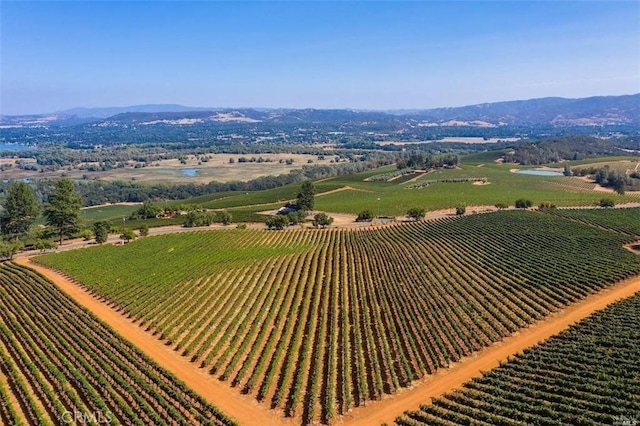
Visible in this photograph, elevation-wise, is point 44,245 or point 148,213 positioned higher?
point 44,245

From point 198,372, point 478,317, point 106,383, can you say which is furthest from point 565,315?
point 106,383

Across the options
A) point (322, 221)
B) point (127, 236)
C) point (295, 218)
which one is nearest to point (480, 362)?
point (322, 221)

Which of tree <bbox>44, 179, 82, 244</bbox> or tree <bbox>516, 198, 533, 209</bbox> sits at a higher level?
tree <bbox>44, 179, 82, 244</bbox>

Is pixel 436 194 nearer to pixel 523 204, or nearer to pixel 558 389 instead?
pixel 523 204

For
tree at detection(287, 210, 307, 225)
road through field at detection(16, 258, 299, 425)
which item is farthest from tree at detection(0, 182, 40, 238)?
tree at detection(287, 210, 307, 225)

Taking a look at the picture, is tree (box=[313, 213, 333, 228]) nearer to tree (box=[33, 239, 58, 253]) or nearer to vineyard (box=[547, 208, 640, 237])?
vineyard (box=[547, 208, 640, 237])

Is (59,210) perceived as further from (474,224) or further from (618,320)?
(618,320)
